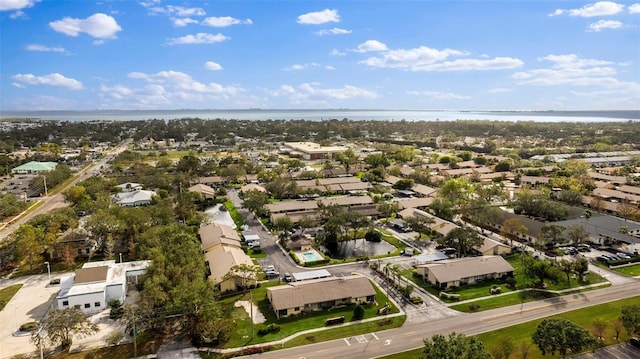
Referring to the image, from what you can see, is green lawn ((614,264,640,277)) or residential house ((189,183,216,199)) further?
residential house ((189,183,216,199))

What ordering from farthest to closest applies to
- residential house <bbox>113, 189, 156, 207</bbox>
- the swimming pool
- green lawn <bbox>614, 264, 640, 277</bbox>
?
residential house <bbox>113, 189, 156, 207</bbox> < the swimming pool < green lawn <bbox>614, 264, 640, 277</bbox>

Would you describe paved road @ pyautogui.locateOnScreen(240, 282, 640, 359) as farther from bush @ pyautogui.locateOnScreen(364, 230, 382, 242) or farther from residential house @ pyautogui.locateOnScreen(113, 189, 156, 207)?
residential house @ pyautogui.locateOnScreen(113, 189, 156, 207)

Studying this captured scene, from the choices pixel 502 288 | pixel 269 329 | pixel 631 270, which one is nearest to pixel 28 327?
pixel 269 329

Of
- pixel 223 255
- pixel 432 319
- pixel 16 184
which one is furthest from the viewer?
pixel 16 184

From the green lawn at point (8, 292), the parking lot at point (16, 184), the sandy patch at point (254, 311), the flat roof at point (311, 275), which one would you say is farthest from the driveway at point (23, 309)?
the parking lot at point (16, 184)

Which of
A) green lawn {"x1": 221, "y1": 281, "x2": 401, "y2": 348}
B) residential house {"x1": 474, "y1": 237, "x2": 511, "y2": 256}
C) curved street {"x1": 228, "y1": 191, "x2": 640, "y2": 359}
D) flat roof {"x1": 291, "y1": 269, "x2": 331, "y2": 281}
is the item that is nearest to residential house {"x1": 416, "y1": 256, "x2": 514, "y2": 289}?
curved street {"x1": 228, "y1": 191, "x2": 640, "y2": 359}

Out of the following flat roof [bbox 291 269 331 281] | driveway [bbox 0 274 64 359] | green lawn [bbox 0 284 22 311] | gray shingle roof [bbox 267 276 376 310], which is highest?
gray shingle roof [bbox 267 276 376 310]

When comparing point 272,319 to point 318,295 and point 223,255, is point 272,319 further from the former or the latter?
point 223,255

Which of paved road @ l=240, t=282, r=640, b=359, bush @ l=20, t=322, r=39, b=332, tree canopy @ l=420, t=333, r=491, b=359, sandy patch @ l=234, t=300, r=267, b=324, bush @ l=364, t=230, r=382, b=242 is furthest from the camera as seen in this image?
bush @ l=364, t=230, r=382, b=242
